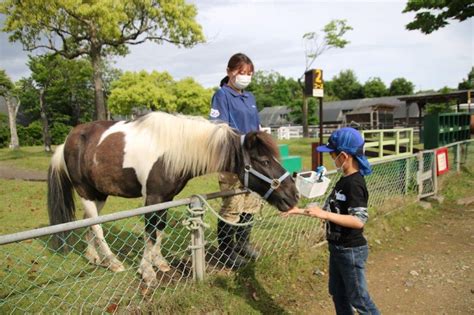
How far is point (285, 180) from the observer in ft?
8.84

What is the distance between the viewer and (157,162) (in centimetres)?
310

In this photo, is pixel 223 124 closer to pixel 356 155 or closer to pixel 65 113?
pixel 356 155

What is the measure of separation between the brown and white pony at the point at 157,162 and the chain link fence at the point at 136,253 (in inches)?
9.5

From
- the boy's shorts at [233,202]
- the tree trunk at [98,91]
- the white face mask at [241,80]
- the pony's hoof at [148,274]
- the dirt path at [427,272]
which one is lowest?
the dirt path at [427,272]

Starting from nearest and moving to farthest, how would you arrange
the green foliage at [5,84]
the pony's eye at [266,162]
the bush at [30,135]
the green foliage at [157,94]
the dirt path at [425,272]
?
the pony's eye at [266,162], the dirt path at [425,272], the green foliage at [5,84], the green foliage at [157,94], the bush at [30,135]

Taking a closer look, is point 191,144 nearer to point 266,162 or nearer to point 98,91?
point 266,162

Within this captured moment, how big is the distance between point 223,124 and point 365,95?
2623 inches

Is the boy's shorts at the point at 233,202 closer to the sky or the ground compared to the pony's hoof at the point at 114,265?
closer to the sky

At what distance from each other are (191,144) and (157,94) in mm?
26657

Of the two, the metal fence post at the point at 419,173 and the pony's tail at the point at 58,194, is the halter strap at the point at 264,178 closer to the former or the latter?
the pony's tail at the point at 58,194

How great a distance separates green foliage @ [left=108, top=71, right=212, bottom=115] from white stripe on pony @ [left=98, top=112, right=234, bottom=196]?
25558mm

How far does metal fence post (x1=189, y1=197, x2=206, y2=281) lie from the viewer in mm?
2652

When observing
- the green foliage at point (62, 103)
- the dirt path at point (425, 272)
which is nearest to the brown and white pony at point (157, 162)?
the dirt path at point (425, 272)

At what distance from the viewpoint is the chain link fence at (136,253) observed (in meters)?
2.65
